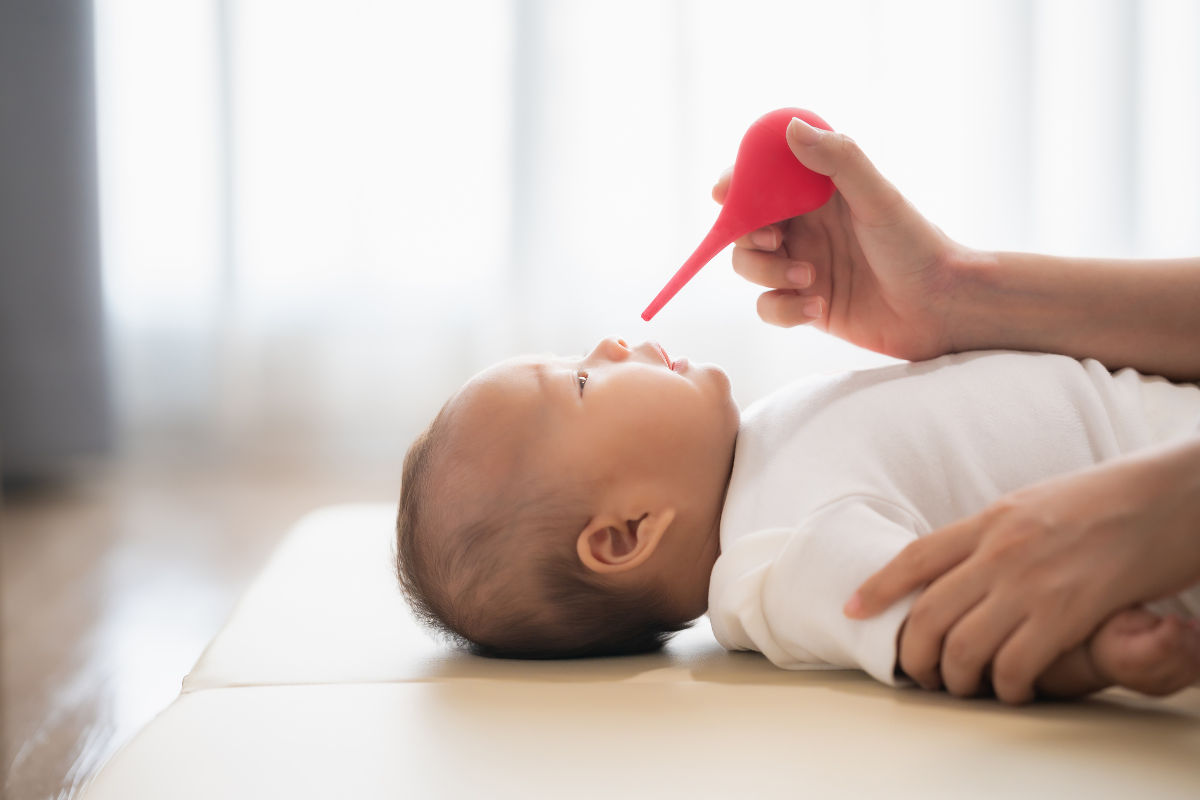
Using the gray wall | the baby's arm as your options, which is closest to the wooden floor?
the gray wall

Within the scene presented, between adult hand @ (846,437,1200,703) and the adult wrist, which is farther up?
the adult wrist

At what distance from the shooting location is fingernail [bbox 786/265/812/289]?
1.01m

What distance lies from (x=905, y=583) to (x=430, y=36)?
2511 millimetres

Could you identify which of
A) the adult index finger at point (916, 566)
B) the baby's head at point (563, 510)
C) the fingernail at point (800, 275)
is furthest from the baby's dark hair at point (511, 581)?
the fingernail at point (800, 275)

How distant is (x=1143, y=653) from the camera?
1.94ft

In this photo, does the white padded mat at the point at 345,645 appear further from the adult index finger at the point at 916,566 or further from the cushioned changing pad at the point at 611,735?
the adult index finger at the point at 916,566

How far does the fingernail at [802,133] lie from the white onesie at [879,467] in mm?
242

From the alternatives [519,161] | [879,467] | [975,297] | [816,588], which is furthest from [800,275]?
[519,161]

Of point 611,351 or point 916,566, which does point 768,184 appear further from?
point 916,566

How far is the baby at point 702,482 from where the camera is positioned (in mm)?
785

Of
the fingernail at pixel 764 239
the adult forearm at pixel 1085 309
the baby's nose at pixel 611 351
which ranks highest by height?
the fingernail at pixel 764 239

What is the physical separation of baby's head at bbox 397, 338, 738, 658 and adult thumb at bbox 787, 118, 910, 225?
252 millimetres

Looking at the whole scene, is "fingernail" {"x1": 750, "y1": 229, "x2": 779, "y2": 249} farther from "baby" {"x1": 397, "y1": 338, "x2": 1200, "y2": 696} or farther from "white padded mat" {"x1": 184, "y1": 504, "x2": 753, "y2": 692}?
"white padded mat" {"x1": 184, "y1": 504, "x2": 753, "y2": 692}

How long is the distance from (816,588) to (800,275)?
399 millimetres
